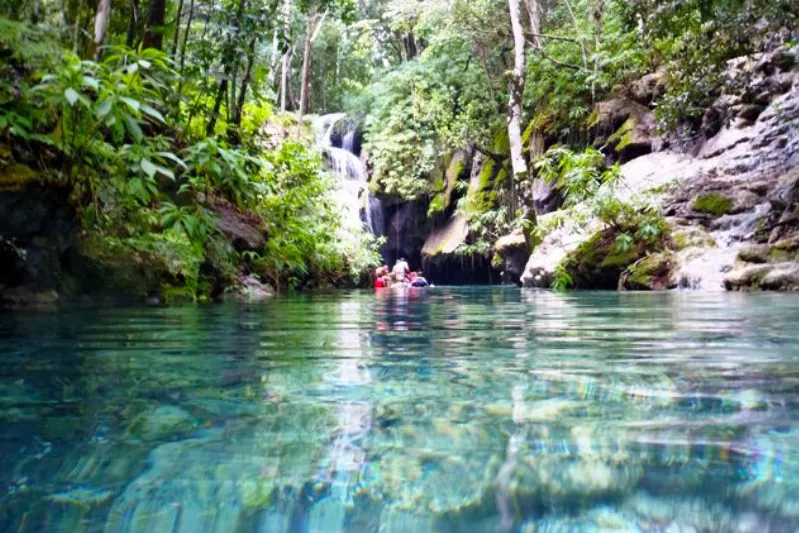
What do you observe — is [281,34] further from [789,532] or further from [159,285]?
Result: [789,532]

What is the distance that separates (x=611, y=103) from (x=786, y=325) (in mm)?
14630

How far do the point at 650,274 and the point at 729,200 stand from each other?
2.17m

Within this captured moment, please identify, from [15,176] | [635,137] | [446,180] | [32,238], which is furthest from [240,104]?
[446,180]

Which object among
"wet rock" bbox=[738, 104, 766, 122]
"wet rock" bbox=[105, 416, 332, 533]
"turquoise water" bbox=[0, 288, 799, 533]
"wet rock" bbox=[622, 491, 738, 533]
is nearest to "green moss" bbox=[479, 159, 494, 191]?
"wet rock" bbox=[738, 104, 766, 122]

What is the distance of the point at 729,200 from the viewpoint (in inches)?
437

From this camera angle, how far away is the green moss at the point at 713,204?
11062 mm

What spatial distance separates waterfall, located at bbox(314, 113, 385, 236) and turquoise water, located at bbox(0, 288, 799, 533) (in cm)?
1949

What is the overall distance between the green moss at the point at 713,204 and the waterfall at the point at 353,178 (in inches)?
467

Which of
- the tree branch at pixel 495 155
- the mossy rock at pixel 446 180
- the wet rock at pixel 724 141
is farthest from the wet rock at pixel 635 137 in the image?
the mossy rock at pixel 446 180

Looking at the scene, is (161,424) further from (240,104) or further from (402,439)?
(240,104)

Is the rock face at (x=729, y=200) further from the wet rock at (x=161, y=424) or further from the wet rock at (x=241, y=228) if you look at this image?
the wet rock at (x=161, y=424)

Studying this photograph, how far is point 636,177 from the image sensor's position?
1404cm

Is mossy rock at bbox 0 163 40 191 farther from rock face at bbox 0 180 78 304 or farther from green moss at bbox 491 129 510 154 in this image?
green moss at bbox 491 129 510 154

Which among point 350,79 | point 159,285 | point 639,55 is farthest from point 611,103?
point 350,79
